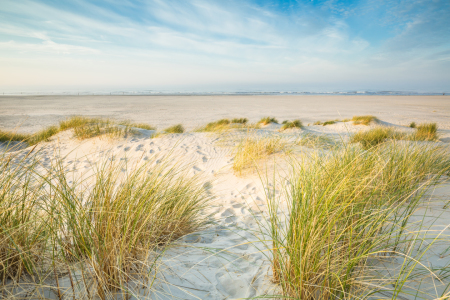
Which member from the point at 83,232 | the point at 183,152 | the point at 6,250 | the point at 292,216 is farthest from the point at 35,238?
the point at 183,152

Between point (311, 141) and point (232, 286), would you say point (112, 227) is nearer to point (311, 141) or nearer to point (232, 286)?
point (232, 286)

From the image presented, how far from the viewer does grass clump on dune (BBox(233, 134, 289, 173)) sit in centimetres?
389

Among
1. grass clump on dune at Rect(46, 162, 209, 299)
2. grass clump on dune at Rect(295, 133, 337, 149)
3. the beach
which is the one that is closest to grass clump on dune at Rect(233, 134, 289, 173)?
grass clump on dune at Rect(295, 133, 337, 149)

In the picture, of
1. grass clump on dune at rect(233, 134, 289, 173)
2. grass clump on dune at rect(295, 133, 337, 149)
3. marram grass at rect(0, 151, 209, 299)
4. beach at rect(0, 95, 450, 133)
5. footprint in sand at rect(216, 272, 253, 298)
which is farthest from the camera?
beach at rect(0, 95, 450, 133)

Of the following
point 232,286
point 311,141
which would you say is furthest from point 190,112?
point 232,286

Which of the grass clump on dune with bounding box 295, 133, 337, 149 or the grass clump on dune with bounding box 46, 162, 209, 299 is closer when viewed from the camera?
the grass clump on dune with bounding box 46, 162, 209, 299

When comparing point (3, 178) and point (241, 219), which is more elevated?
point (3, 178)

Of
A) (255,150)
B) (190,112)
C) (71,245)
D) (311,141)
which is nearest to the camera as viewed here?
(71,245)

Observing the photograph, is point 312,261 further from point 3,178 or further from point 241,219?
point 3,178

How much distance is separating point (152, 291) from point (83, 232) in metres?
0.55

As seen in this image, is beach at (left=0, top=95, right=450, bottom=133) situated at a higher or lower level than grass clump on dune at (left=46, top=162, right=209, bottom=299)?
higher

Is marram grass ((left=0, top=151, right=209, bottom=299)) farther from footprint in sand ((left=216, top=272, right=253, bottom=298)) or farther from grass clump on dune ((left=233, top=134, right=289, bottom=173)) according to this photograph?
grass clump on dune ((left=233, top=134, right=289, bottom=173))

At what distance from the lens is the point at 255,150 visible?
13.3 feet

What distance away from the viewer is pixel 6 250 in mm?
1260
